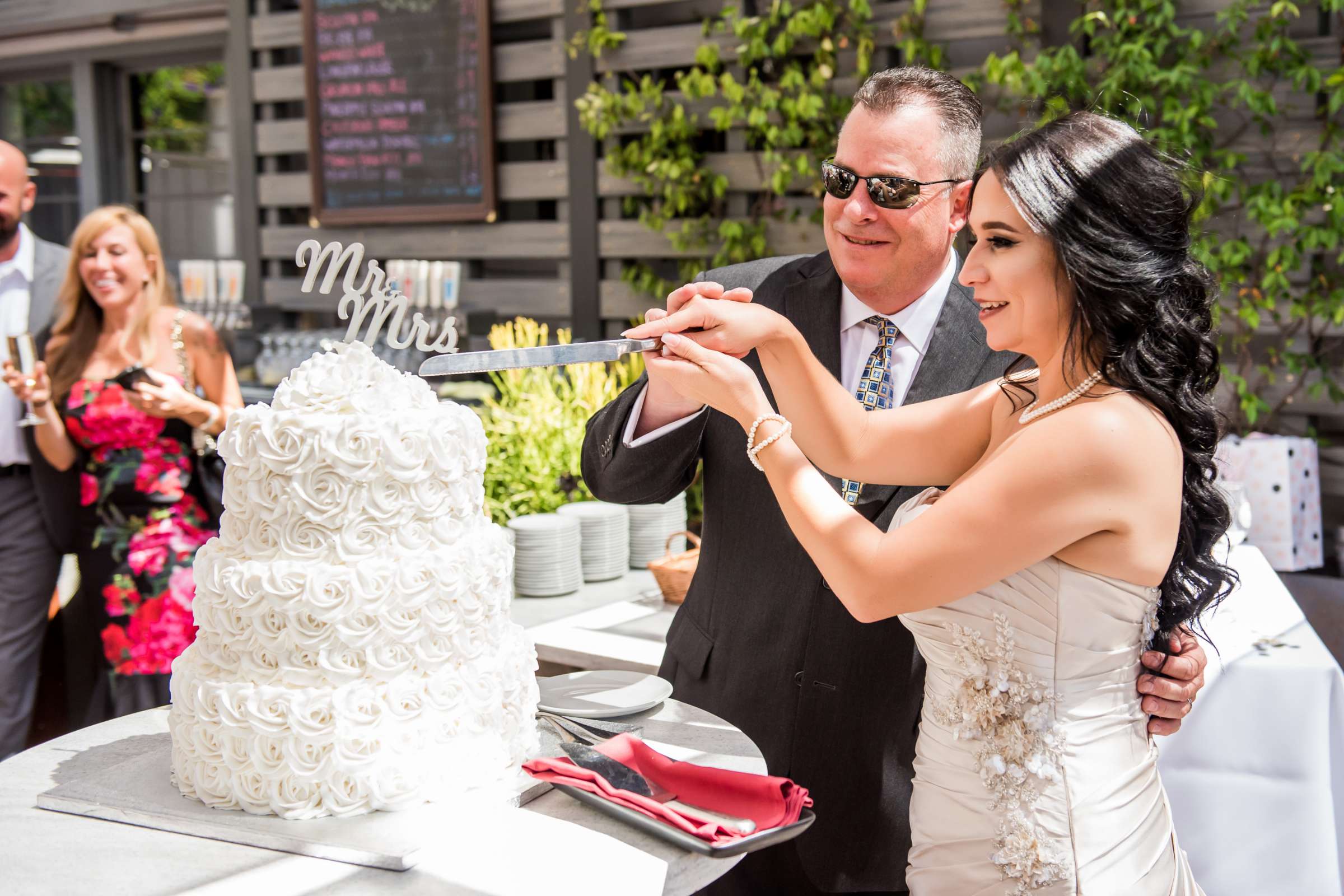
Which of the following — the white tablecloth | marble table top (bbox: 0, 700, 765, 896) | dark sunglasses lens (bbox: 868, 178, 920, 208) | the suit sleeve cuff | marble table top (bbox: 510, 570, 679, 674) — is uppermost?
dark sunglasses lens (bbox: 868, 178, 920, 208)

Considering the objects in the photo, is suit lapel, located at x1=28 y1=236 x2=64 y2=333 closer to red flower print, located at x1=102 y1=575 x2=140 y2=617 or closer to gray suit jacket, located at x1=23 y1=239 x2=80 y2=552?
gray suit jacket, located at x1=23 y1=239 x2=80 y2=552

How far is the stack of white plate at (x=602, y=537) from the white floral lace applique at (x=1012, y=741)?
2056 millimetres

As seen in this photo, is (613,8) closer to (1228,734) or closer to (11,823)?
(1228,734)

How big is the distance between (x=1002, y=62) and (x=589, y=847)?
355 centimetres

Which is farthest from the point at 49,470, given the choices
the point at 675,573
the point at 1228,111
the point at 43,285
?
the point at 1228,111

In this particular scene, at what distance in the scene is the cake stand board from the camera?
4.28ft

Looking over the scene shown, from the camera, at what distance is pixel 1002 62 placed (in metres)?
4.05

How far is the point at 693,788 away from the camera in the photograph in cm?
142

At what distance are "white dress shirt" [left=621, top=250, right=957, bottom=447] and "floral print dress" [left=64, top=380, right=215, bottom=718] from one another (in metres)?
1.96

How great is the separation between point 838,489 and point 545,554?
60.7 inches

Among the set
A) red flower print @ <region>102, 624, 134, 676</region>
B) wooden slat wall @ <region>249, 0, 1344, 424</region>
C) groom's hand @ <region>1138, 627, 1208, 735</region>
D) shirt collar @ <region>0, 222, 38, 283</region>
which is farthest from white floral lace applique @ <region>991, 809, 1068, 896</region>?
shirt collar @ <region>0, 222, 38, 283</region>

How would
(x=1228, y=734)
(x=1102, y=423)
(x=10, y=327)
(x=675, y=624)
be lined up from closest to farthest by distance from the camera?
1. (x=1102, y=423)
2. (x=675, y=624)
3. (x=1228, y=734)
4. (x=10, y=327)

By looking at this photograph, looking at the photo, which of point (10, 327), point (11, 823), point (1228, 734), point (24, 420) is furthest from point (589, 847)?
point (10, 327)

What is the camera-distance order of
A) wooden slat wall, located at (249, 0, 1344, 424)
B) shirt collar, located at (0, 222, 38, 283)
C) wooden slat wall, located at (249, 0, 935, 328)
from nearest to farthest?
shirt collar, located at (0, 222, 38, 283) → wooden slat wall, located at (249, 0, 1344, 424) → wooden slat wall, located at (249, 0, 935, 328)
